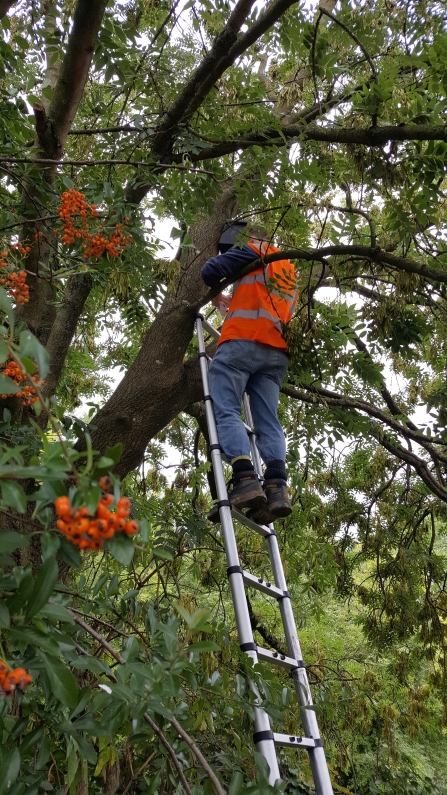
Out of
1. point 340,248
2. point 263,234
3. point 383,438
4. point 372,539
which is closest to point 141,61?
point 263,234

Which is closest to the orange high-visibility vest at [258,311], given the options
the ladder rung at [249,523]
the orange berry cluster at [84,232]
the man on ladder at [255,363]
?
the man on ladder at [255,363]

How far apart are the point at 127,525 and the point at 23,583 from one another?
0.24 metres

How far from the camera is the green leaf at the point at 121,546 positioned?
0.90m

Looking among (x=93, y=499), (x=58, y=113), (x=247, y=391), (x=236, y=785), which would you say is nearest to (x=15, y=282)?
(x=58, y=113)

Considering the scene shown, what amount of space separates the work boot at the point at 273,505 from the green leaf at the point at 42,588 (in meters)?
2.02

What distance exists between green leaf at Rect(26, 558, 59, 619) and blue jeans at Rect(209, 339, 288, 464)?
6.60 ft

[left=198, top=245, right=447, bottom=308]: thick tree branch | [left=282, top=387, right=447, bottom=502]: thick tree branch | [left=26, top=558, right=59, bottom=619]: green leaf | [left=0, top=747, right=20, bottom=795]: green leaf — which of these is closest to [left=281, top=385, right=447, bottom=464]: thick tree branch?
[left=282, top=387, right=447, bottom=502]: thick tree branch

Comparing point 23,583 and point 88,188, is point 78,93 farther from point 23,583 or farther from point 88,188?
point 23,583

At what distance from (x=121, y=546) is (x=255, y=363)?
2.55m

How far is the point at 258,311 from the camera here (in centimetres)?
346

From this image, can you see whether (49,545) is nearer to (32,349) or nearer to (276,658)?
(32,349)

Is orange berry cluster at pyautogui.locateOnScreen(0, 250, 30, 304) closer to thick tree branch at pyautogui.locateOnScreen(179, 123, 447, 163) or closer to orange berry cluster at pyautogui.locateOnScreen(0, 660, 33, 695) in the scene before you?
thick tree branch at pyautogui.locateOnScreen(179, 123, 447, 163)

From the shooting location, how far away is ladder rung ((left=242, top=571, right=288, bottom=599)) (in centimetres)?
264

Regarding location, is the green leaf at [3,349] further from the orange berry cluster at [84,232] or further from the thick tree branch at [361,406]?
the thick tree branch at [361,406]
